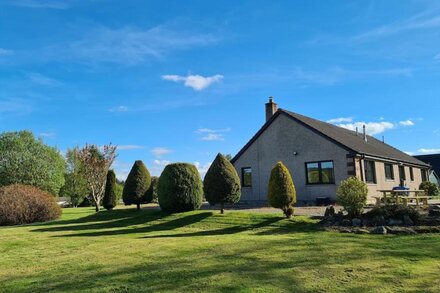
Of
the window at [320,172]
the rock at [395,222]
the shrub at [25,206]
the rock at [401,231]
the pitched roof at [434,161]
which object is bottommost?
the rock at [401,231]

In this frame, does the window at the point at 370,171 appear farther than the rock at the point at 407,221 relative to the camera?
Yes

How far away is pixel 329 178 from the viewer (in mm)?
23875

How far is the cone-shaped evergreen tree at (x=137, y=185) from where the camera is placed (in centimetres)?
2142

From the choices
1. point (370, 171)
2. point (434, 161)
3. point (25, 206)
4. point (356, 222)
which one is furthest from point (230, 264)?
point (434, 161)

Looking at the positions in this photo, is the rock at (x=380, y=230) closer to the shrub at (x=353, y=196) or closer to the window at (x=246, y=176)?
the shrub at (x=353, y=196)

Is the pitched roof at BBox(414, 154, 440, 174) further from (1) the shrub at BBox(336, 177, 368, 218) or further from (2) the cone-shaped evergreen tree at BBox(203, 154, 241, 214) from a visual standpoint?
(2) the cone-shaped evergreen tree at BBox(203, 154, 241, 214)

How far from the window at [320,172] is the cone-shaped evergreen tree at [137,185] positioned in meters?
10.3

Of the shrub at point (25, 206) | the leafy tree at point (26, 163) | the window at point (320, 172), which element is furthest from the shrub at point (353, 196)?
the leafy tree at point (26, 163)

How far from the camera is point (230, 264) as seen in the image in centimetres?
725

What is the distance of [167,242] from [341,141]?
1676 centimetres

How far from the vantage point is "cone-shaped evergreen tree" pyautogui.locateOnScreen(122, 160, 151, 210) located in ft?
70.3

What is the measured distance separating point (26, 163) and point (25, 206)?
2792cm

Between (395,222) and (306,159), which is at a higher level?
(306,159)

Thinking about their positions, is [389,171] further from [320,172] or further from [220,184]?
[220,184]
